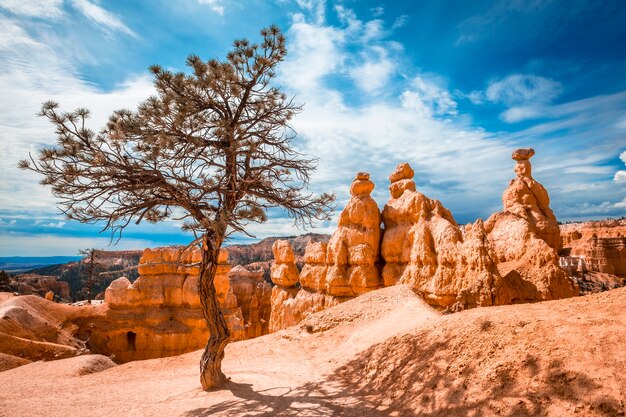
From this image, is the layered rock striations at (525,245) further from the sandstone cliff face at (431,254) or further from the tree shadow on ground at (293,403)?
the tree shadow on ground at (293,403)

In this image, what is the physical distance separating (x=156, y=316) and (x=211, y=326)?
17003mm

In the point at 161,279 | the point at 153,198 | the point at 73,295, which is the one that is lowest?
the point at 73,295

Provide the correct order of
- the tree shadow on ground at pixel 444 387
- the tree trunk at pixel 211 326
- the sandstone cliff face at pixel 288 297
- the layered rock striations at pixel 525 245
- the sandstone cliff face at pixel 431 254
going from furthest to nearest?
the sandstone cliff face at pixel 288 297 < the sandstone cliff face at pixel 431 254 < the layered rock striations at pixel 525 245 < the tree trunk at pixel 211 326 < the tree shadow on ground at pixel 444 387

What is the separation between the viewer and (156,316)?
74.2 ft

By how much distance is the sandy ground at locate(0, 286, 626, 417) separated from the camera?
4.81 m

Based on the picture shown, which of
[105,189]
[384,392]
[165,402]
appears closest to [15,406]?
[165,402]

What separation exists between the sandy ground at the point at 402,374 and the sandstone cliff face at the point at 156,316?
10986 millimetres

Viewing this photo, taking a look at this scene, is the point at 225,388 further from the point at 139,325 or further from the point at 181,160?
the point at 139,325

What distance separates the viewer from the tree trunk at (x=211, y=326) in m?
7.86

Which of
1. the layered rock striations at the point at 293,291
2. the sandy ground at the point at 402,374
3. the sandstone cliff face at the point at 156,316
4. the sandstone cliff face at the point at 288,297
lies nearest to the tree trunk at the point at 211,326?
the sandy ground at the point at 402,374

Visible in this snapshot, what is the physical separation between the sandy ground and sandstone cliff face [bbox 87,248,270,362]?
433 inches

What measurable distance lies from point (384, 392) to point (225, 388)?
3.56 meters

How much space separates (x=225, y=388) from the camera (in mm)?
7852

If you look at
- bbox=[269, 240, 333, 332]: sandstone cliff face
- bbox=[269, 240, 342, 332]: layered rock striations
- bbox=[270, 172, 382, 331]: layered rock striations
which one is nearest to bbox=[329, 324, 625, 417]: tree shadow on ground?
bbox=[270, 172, 382, 331]: layered rock striations
